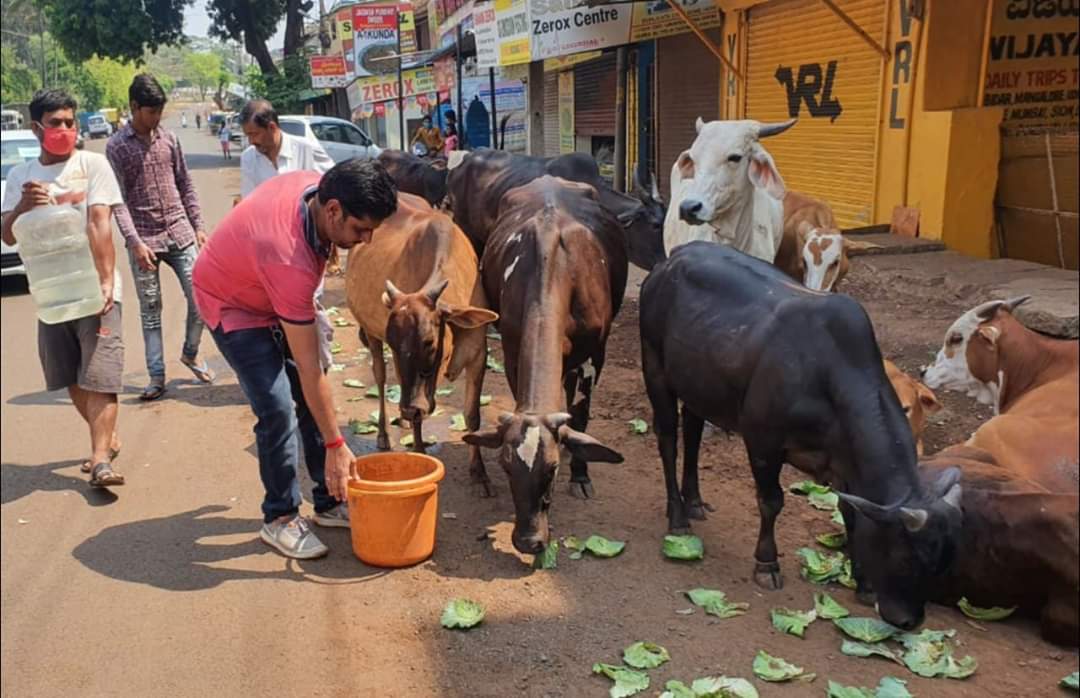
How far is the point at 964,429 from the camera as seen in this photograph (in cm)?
450

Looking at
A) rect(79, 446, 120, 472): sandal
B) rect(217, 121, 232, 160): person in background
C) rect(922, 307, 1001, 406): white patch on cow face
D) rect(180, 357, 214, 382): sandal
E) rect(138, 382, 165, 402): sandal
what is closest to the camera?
rect(922, 307, 1001, 406): white patch on cow face

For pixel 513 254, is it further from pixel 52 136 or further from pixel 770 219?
pixel 52 136

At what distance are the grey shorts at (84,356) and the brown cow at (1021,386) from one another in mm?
4424

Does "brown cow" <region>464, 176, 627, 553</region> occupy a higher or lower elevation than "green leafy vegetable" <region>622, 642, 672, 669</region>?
higher

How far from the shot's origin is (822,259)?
20.1 feet

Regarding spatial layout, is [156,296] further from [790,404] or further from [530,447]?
[790,404]

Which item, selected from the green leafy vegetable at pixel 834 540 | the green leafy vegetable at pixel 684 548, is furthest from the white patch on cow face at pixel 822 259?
the green leafy vegetable at pixel 684 548

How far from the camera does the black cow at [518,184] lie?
8547 millimetres

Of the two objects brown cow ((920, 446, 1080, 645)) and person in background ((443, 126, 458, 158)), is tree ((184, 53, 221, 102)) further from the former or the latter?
person in background ((443, 126, 458, 158))

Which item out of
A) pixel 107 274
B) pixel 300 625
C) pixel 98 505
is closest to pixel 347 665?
pixel 300 625

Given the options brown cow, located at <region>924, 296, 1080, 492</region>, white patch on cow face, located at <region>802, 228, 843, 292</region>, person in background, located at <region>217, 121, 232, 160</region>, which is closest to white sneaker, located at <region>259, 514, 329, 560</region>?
brown cow, located at <region>924, 296, 1080, 492</region>

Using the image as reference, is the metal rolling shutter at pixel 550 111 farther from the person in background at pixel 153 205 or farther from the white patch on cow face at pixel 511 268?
the white patch on cow face at pixel 511 268

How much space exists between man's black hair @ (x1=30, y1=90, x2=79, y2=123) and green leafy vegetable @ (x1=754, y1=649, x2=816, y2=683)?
4.48 meters

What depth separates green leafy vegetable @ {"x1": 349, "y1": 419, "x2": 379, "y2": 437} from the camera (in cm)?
648
